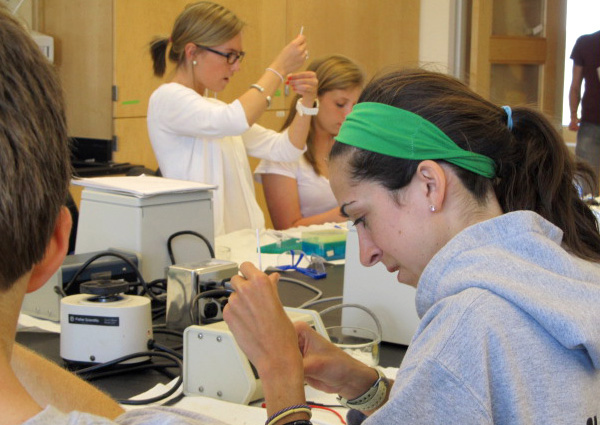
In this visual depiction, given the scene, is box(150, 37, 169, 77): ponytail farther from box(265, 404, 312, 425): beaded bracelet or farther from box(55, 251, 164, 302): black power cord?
box(265, 404, 312, 425): beaded bracelet

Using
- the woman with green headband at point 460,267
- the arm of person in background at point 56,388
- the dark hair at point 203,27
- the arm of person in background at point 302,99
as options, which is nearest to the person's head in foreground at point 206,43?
the dark hair at point 203,27

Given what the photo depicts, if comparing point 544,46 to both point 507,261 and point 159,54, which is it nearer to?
point 159,54

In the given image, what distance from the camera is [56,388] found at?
89cm

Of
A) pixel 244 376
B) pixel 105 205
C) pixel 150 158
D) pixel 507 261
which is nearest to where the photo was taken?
pixel 507 261

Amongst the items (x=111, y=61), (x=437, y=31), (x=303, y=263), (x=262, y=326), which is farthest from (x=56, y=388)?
(x=437, y=31)

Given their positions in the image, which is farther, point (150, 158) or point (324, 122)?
point (150, 158)

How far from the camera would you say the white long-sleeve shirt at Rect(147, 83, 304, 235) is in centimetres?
265

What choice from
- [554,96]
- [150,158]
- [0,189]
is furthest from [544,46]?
[0,189]

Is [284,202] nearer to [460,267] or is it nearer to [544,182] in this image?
[544,182]

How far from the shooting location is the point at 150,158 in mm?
3818

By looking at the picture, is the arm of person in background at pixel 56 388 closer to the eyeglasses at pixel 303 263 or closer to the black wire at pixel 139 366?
the black wire at pixel 139 366

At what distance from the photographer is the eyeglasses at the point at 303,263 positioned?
211 centimetres

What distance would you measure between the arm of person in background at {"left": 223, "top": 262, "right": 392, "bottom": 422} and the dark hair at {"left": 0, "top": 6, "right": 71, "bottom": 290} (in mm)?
491

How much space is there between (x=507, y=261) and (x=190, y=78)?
2.09 m
